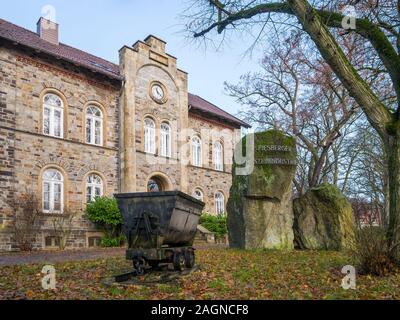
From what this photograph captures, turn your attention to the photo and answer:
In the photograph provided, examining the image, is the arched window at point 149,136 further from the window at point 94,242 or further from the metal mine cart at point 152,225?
the metal mine cart at point 152,225

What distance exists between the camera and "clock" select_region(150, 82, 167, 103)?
74.4ft

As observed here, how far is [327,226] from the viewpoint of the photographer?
1337 cm

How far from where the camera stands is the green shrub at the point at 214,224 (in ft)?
74.9

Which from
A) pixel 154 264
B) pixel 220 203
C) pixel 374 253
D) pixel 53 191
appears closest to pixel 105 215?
pixel 53 191

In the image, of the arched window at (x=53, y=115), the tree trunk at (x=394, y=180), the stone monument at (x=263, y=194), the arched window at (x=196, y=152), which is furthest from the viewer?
the arched window at (x=196, y=152)

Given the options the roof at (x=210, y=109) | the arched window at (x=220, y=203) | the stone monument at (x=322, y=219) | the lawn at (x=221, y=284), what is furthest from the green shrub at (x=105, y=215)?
the lawn at (x=221, y=284)

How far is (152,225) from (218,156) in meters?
20.4

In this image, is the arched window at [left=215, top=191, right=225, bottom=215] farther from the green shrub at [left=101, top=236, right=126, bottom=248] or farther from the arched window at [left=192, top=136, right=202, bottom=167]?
the green shrub at [left=101, top=236, right=126, bottom=248]

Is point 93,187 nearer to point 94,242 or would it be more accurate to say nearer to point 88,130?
point 94,242

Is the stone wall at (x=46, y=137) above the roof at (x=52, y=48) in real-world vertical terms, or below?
below

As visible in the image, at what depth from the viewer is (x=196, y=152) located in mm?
25344

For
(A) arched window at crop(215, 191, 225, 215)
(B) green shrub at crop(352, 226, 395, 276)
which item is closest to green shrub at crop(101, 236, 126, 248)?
(A) arched window at crop(215, 191, 225, 215)

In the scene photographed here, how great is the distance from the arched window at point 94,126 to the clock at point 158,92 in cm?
380
